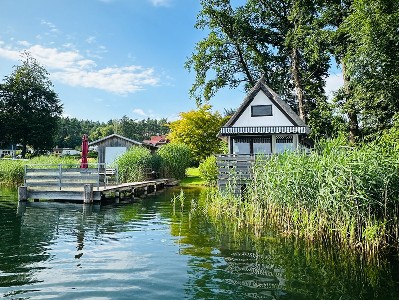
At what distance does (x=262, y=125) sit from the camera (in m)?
21.3

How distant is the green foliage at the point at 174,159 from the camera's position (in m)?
31.9

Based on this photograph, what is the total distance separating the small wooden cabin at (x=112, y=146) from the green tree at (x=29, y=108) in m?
16.0

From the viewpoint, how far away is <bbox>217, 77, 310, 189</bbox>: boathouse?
20781 millimetres

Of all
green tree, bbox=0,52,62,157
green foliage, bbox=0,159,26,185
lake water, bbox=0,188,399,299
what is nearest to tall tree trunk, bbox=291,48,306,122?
lake water, bbox=0,188,399,299

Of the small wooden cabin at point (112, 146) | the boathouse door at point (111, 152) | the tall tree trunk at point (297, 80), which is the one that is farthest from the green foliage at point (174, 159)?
the tall tree trunk at point (297, 80)

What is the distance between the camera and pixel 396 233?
341 inches

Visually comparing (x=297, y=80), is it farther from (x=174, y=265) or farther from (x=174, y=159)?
(x=174, y=265)

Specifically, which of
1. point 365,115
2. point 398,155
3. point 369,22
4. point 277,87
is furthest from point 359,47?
point 398,155

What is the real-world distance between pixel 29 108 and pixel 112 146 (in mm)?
20697

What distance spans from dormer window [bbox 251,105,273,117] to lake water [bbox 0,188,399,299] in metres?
10.5

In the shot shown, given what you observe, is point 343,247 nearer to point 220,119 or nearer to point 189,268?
point 189,268

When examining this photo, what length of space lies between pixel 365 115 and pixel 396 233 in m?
18.1

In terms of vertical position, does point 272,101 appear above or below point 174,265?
above

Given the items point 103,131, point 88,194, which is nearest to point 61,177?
point 88,194
